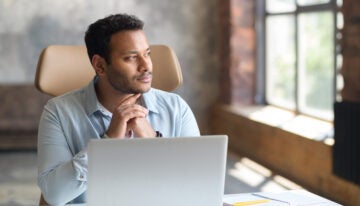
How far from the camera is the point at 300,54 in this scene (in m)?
5.62

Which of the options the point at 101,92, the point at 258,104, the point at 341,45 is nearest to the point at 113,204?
the point at 101,92

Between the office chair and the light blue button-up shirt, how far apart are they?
1.15 feet

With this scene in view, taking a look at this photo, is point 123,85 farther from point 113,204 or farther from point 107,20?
point 113,204

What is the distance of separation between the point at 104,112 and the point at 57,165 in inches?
10.4

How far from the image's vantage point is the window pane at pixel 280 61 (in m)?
5.82

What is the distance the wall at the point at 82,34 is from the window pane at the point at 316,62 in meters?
1.51

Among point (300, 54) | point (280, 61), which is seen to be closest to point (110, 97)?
point (300, 54)

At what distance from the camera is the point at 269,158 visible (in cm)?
549

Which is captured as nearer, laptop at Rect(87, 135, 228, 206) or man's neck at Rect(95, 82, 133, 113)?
laptop at Rect(87, 135, 228, 206)

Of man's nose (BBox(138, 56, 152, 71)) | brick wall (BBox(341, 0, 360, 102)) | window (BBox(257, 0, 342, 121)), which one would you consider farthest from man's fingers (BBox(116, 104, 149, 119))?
window (BBox(257, 0, 342, 121))

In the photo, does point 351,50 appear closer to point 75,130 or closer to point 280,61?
point 280,61

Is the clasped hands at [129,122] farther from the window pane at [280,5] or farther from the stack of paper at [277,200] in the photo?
the window pane at [280,5]

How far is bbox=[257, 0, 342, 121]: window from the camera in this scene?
5.07 meters

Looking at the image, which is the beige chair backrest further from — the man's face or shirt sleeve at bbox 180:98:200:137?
the man's face
